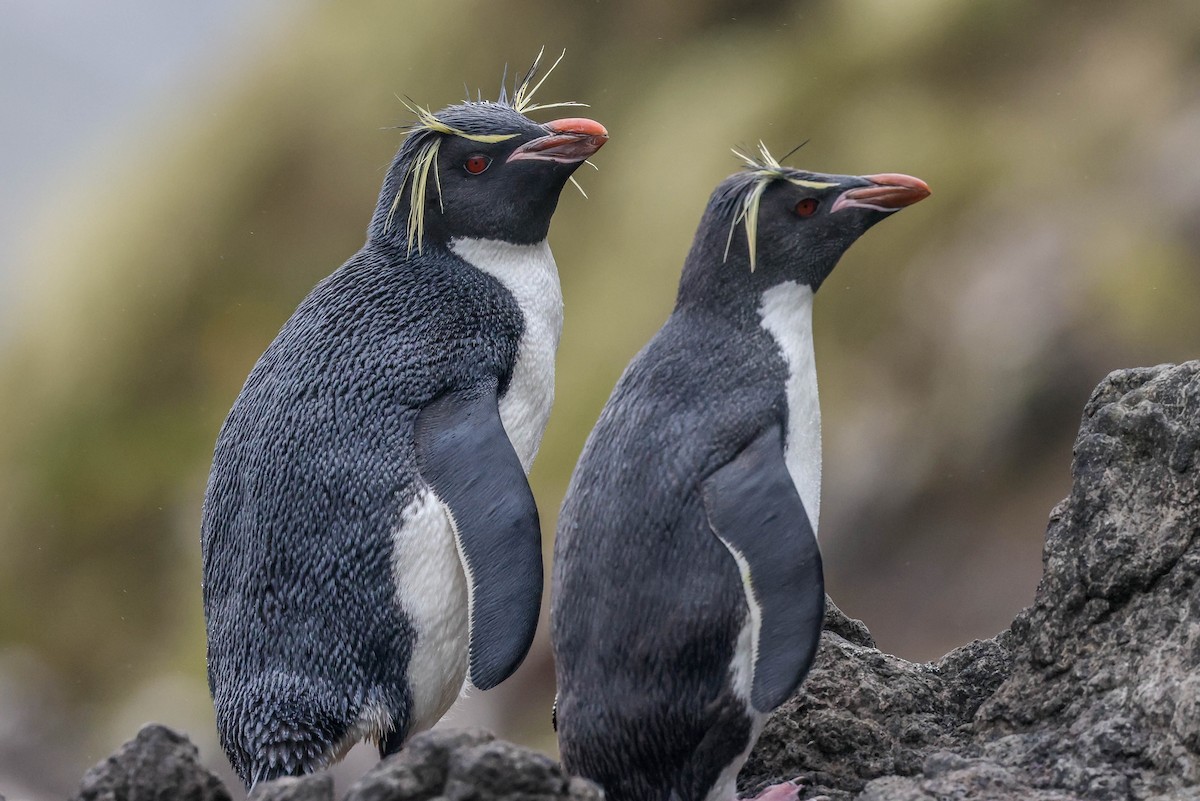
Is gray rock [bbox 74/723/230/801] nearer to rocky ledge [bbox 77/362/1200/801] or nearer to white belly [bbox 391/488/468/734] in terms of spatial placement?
rocky ledge [bbox 77/362/1200/801]

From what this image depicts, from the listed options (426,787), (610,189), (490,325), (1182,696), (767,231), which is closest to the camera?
(426,787)

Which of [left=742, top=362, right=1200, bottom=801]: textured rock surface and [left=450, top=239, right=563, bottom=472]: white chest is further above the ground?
[left=450, top=239, right=563, bottom=472]: white chest

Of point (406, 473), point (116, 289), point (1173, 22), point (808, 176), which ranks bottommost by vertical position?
point (406, 473)

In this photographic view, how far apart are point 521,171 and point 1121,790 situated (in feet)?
4.32

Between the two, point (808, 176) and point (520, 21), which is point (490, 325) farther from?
point (520, 21)

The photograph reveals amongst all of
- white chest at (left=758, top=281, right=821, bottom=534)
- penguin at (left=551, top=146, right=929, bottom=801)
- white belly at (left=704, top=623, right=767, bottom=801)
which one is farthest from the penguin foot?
white chest at (left=758, top=281, right=821, bottom=534)

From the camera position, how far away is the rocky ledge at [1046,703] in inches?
56.0

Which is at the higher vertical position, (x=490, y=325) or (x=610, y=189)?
(x=610, y=189)

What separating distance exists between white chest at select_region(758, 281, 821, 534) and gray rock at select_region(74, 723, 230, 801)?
2.57 feet

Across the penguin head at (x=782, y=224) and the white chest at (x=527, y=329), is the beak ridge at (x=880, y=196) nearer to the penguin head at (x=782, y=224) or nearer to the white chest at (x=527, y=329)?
the penguin head at (x=782, y=224)

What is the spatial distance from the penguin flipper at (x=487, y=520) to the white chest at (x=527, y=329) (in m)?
0.13

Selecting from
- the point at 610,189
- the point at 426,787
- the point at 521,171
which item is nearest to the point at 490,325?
the point at 521,171

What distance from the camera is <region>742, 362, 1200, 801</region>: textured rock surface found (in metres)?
1.61

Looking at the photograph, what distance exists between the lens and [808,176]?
1.95 m
